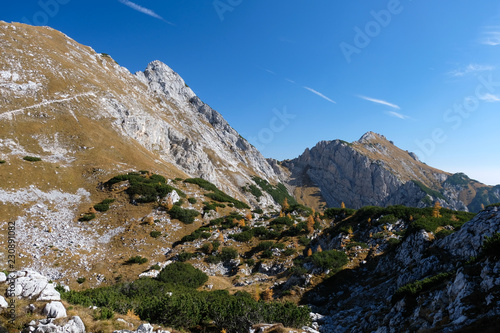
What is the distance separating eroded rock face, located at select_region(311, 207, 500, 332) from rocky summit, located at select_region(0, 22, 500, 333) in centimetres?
8

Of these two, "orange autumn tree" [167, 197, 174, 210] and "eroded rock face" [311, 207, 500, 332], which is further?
"orange autumn tree" [167, 197, 174, 210]

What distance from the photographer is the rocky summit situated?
11.4m

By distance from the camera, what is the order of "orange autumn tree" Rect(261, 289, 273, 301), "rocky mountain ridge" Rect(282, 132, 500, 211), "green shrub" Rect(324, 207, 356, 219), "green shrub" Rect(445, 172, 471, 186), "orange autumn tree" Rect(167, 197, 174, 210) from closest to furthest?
"orange autumn tree" Rect(261, 289, 273, 301), "orange autumn tree" Rect(167, 197, 174, 210), "green shrub" Rect(324, 207, 356, 219), "rocky mountain ridge" Rect(282, 132, 500, 211), "green shrub" Rect(445, 172, 471, 186)

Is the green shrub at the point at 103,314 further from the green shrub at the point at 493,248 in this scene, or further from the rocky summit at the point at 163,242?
the green shrub at the point at 493,248

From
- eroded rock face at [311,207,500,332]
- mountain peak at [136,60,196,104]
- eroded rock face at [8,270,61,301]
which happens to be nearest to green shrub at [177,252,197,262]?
eroded rock face at [311,207,500,332]

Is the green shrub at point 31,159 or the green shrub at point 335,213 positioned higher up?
the green shrub at point 31,159

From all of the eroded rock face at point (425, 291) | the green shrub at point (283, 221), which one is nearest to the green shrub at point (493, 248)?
the eroded rock face at point (425, 291)

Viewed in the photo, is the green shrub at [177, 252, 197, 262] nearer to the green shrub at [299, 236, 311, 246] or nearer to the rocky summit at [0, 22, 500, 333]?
the rocky summit at [0, 22, 500, 333]

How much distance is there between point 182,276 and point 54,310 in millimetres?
15935

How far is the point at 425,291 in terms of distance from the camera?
38.8ft

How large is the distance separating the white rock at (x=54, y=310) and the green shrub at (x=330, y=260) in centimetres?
2005

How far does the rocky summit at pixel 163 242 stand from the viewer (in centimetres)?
1138

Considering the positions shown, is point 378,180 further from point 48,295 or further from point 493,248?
point 48,295

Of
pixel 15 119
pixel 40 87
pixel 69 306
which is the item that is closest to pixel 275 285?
pixel 69 306
